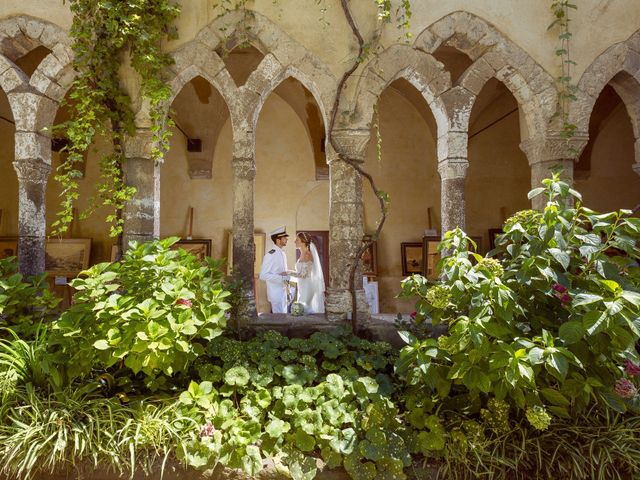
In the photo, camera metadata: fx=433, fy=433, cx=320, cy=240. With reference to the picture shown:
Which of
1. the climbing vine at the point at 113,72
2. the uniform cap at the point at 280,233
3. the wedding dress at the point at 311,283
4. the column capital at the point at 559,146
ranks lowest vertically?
the wedding dress at the point at 311,283

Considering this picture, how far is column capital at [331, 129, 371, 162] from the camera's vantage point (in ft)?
10.6

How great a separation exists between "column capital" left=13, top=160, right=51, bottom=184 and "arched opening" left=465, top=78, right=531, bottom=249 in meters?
5.99

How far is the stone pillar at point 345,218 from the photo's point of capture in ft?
10.5

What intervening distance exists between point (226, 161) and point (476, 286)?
5.99 m

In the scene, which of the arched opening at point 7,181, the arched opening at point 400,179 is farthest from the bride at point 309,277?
the arched opening at point 7,181

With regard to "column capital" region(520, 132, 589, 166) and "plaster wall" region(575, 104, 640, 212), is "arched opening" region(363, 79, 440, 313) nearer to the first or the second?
"plaster wall" region(575, 104, 640, 212)

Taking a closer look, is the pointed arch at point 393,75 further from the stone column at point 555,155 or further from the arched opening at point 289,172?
the arched opening at point 289,172

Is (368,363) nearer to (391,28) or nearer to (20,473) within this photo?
(20,473)

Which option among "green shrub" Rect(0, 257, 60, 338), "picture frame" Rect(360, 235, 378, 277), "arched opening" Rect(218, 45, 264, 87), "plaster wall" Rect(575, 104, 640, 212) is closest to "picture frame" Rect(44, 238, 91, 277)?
"arched opening" Rect(218, 45, 264, 87)

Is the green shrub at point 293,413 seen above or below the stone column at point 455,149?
below

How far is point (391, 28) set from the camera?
3291 mm

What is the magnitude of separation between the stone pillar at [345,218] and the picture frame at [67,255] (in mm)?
4855

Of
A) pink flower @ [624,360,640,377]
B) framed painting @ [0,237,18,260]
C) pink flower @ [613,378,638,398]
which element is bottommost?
pink flower @ [613,378,638,398]

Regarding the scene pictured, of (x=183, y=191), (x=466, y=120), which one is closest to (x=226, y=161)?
(x=183, y=191)
